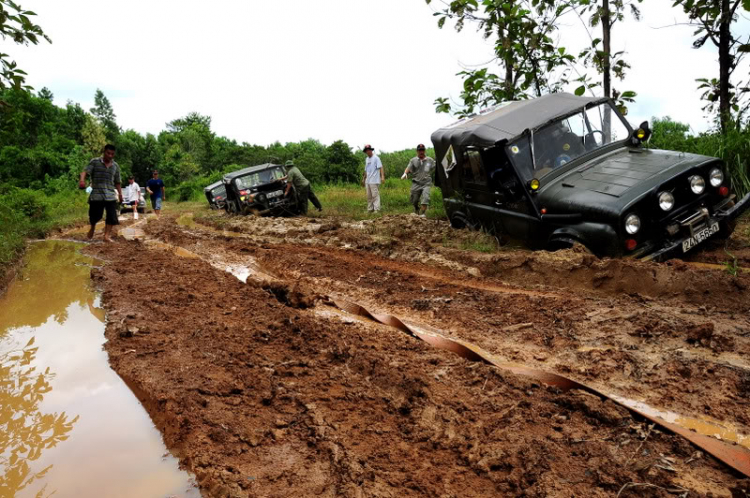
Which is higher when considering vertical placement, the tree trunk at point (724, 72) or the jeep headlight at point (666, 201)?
the tree trunk at point (724, 72)

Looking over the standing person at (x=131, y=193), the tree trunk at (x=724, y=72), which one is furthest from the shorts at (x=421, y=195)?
the standing person at (x=131, y=193)

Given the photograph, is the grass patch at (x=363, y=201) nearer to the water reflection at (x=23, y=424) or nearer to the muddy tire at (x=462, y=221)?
the muddy tire at (x=462, y=221)

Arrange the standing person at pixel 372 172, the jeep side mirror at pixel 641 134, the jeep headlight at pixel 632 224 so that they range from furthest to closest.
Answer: the standing person at pixel 372 172 → the jeep side mirror at pixel 641 134 → the jeep headlight at pixel 632 224

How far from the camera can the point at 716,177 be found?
5945mm

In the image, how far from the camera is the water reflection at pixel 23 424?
2969 millimetres

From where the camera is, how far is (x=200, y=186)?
3434 centimetres

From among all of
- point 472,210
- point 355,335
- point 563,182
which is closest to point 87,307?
point 355,335

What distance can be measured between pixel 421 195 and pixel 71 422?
995 cm

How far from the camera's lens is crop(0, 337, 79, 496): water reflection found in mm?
2969

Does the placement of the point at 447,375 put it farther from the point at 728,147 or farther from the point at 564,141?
the point at 728,147

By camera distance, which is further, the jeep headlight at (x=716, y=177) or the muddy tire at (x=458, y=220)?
the muddy tire at (x=458, y=220)

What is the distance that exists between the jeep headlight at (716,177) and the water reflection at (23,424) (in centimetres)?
625

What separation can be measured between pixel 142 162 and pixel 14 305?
42657 millimetres

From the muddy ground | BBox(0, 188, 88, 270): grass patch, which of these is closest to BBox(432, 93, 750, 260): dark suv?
the muddy ground
